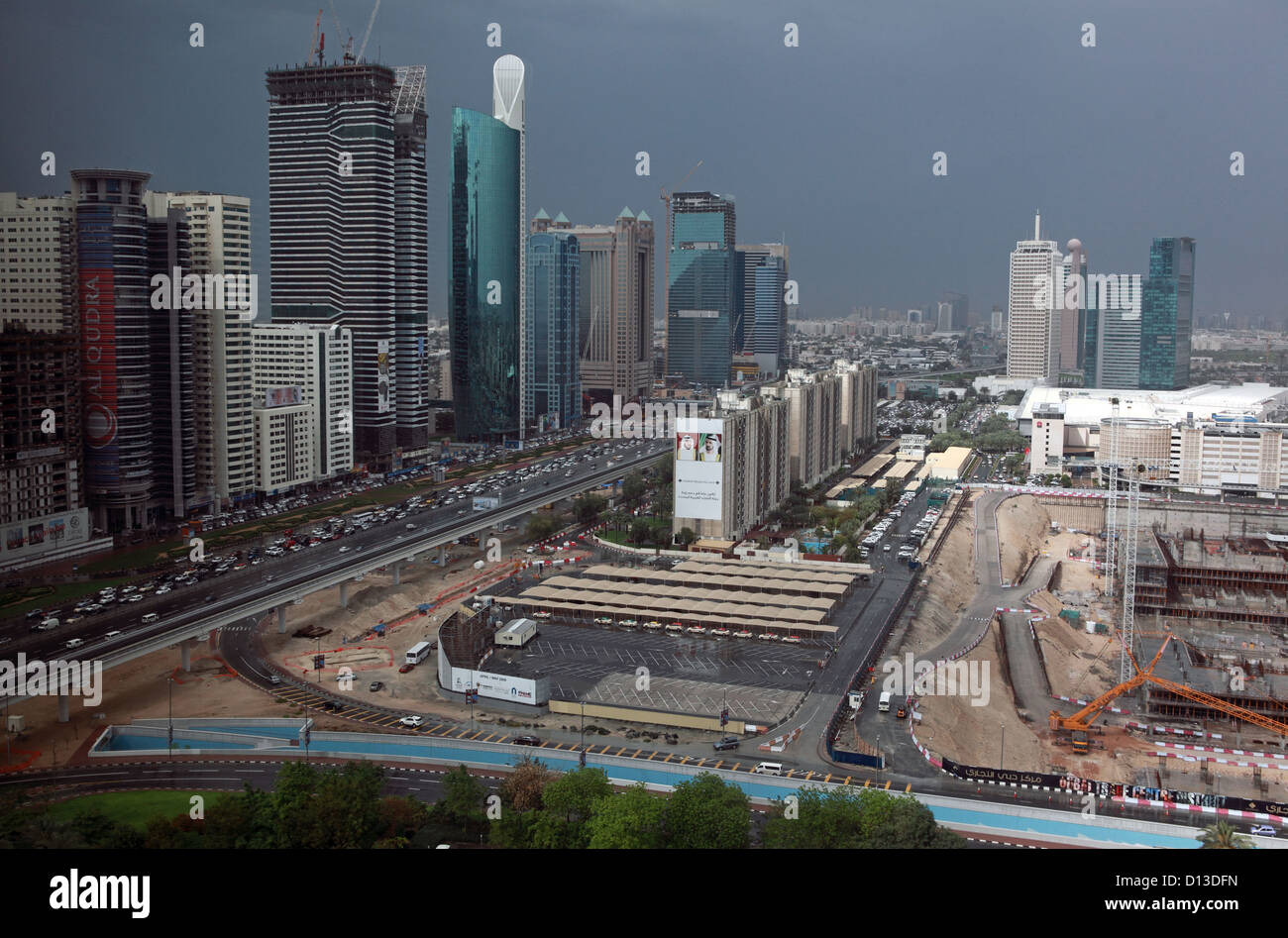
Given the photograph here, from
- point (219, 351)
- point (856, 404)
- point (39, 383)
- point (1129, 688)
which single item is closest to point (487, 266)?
point (856, 404)

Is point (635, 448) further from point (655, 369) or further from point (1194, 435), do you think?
point (655, 369)

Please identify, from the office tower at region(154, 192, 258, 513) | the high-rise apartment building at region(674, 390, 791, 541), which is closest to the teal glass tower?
the high-rise apartment building at region(674, 390, 791, 541)

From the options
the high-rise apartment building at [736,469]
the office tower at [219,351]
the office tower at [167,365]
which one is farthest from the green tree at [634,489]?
the office tower at [167,365]

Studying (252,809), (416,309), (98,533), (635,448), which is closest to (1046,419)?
(635,448)

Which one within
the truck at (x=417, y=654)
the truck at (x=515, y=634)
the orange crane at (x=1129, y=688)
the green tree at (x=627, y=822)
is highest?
the green tree at (x=627, y=822)

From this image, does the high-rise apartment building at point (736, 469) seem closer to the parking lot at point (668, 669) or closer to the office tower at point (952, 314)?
the parking lot at point (668, 669)
